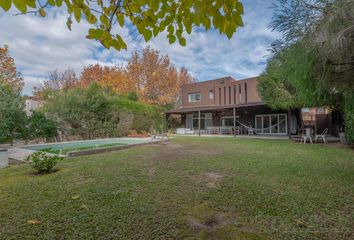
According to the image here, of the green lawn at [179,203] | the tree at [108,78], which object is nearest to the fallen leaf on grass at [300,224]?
the green lawn at [179,203]

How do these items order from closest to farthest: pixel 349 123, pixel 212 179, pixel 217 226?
1. pixel 217 226
2. pixel 212 179
3. pixel 349 123

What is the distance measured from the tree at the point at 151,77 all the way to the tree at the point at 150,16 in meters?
24.1

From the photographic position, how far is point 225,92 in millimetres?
20750

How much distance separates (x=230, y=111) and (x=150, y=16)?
19091mm

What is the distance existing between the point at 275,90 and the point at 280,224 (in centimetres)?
1075

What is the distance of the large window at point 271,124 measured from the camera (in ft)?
56.1

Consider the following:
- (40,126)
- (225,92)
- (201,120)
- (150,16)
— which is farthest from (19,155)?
(225,92)

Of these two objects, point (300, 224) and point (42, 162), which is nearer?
point (300, 224)

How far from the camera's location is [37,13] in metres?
1.53

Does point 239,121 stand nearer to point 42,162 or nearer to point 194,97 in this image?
point 194,97

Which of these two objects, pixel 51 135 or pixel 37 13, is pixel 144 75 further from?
pixel 37 13

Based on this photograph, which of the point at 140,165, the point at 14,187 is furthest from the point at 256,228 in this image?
the point at 14,187

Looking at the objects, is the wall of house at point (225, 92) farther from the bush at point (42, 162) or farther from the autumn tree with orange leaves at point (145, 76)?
the bush at point (42, 162)

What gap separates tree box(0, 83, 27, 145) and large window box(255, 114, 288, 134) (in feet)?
53.8
